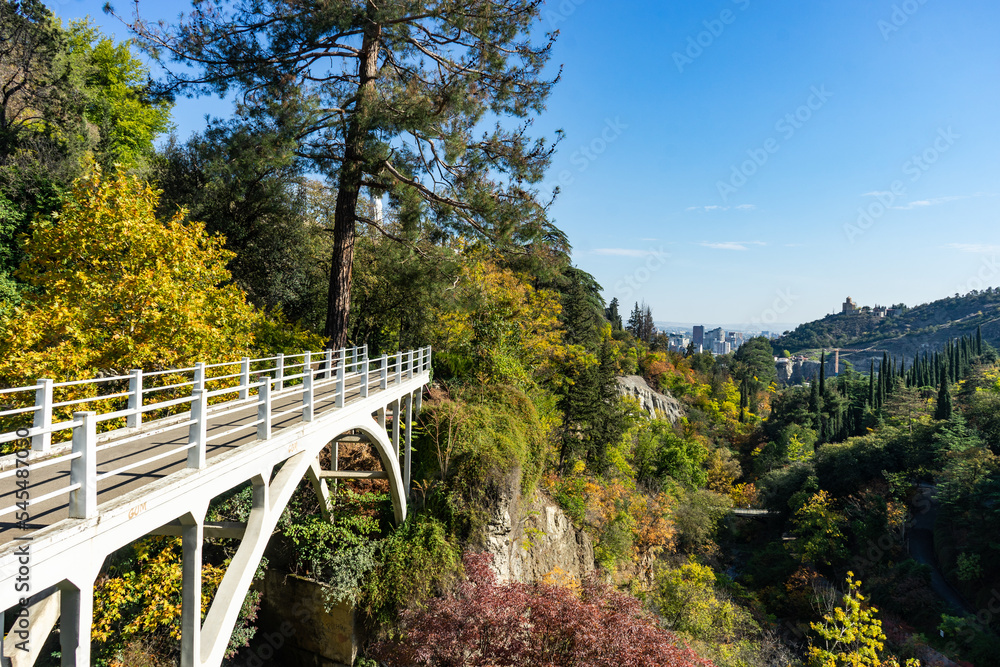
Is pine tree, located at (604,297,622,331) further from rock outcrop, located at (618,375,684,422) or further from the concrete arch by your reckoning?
the concrete arch

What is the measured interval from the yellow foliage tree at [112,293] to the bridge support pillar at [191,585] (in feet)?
19.7

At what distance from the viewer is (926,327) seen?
163 meters

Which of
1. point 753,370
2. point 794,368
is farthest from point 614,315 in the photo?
point 794,368

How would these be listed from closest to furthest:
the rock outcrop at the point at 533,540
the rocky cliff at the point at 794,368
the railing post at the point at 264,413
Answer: the railing post at the point at 264,413 < the rock outcrop at the point at 533,540 < the rocky cliff at the point at 794,368

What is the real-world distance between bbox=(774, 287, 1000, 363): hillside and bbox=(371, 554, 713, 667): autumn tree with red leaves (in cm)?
15252

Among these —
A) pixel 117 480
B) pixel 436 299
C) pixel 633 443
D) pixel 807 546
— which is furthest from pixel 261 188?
pixel 807 546

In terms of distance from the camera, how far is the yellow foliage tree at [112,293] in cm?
894

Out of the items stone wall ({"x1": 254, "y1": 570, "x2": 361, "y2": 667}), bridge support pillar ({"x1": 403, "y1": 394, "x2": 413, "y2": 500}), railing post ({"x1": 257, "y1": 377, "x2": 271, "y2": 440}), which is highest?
railing post ({"x1": 257, "y1": 377, "x2": 271, "y2": 440})

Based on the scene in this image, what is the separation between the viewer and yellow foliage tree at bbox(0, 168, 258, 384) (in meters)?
8.94

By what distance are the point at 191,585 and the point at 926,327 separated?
212 m

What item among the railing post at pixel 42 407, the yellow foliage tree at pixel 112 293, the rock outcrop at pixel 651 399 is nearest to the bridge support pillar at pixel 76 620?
the railing post at pixel 42 407

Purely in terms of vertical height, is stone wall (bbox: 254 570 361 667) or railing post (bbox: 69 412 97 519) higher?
railing post (bbox: 69 412 97 519)

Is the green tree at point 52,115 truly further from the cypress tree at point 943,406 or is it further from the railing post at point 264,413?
the cypress tree at point 943,406

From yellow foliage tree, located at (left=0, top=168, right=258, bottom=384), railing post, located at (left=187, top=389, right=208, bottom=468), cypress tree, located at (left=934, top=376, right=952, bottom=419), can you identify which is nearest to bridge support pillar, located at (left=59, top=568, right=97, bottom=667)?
railing post, located at (left=187, top=389, right=208, bottom=468)
